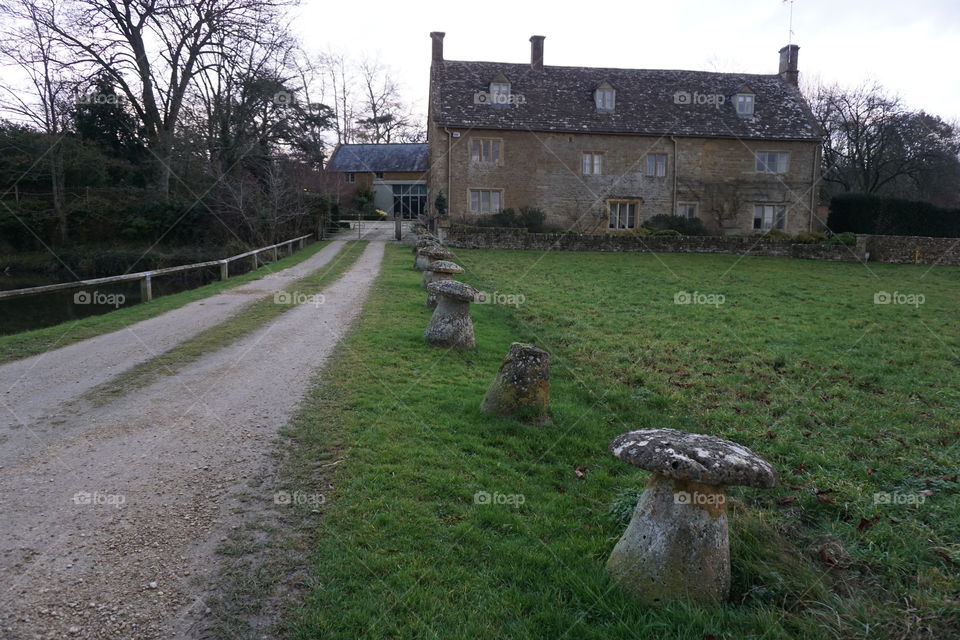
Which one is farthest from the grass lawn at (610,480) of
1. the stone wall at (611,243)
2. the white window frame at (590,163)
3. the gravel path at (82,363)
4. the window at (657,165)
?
the window at (657,165)

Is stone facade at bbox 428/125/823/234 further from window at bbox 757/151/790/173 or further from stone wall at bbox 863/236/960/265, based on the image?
stone wall at bbox 863/236/960/265

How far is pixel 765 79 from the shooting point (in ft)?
123

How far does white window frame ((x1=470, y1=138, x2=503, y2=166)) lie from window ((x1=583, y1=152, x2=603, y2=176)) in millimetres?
5133

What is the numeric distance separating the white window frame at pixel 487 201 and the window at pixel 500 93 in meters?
5.25

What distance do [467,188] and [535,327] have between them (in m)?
24.0

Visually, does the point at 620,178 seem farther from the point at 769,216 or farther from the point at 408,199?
the point at 408,199

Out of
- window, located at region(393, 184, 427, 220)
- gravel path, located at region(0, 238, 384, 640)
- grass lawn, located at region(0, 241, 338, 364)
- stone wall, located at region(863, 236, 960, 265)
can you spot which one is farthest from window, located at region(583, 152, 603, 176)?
gravel path, located at region(0, 238, 384, 640)

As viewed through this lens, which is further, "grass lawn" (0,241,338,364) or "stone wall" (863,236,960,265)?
"stone wall" (863,236,960,265)

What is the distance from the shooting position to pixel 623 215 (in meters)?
35.0

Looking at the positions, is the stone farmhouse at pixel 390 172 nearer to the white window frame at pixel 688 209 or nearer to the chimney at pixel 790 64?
the white window frame at pixel 688 209

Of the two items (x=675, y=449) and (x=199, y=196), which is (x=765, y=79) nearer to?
(x=199, y=196)

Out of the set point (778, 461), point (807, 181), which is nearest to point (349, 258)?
point (778, 461)

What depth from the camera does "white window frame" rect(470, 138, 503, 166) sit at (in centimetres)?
3341

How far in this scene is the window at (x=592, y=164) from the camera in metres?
34.2
